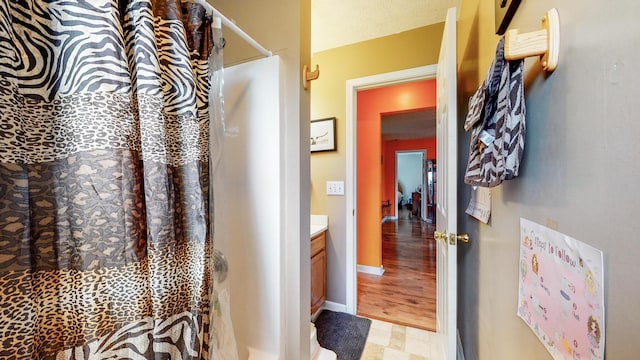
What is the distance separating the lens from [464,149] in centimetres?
147

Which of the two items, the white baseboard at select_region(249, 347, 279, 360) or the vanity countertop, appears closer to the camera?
the white baseboard at select_region(249, 347, 279, 360)

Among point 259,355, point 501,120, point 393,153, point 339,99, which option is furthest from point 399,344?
point 393,153

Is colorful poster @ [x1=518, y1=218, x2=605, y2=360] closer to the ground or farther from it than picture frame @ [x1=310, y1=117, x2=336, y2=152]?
closer to the ground

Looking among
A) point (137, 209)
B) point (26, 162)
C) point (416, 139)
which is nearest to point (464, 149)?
point (137, 209)

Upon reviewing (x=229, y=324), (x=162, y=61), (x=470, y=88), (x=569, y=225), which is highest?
(x=470, y=88)

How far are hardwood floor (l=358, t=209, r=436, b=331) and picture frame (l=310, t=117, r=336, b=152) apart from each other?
1566 millimetres

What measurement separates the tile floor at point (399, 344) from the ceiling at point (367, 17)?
93.7 inches

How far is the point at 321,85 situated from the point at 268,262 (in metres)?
1.77

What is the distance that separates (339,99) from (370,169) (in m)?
1.05

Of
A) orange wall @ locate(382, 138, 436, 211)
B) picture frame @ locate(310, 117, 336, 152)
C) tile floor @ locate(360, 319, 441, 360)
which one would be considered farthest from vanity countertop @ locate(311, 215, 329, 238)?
orange wall @ locate(382, 138, 436, 211)

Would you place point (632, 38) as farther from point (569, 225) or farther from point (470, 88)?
point (470, 88)

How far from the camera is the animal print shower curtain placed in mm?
453

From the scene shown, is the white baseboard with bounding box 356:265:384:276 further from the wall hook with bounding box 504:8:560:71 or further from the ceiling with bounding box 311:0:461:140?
the wall hook with bounding box 504:8:560:71

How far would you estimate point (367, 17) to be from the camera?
180cm
